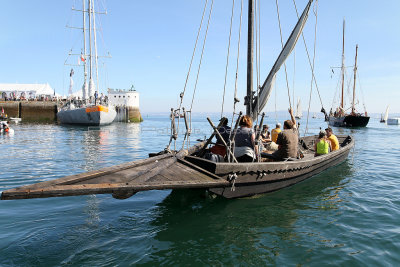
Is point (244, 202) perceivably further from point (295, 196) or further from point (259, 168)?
point (295, 196)

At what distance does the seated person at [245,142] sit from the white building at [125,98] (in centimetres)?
6717

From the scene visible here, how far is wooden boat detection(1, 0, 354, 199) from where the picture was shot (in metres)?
4.47

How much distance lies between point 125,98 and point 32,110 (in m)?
22.3

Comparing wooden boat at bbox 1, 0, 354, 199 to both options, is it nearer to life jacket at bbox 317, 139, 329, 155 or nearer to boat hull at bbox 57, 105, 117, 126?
life jacket at bbox 317, 139, 329, 155

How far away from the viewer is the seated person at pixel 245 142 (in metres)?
7.36

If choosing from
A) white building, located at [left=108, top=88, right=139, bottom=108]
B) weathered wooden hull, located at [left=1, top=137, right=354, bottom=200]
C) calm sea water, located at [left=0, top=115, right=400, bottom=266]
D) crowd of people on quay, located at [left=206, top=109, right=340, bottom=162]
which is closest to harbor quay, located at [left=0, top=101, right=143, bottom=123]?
white building, located at [left=108, top=88, right=139, bottom=108]

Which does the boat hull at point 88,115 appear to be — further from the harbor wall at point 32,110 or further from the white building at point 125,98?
the white building at point 125,98

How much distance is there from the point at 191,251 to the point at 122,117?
66.2 metres

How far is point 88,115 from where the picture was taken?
4488 centimetres

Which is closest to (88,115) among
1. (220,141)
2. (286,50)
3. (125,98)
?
(125,98)

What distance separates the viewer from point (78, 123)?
46.8 meters

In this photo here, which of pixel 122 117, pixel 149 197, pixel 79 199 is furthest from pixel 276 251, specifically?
pixel 122 117

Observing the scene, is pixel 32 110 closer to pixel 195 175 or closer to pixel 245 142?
pixel 245 142

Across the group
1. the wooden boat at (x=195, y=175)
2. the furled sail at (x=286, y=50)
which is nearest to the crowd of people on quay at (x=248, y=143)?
the wooden boat at (x=195, y=175)
